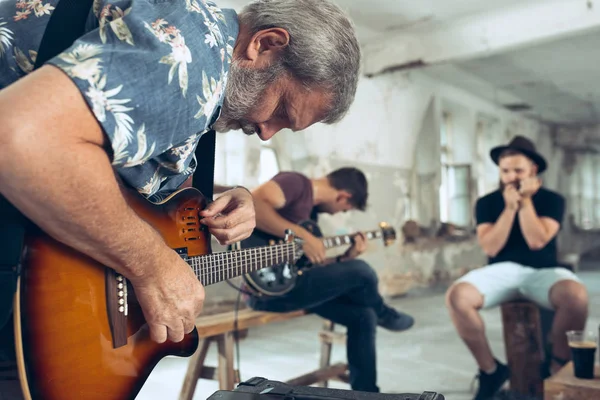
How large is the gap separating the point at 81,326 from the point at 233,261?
25.6 inches

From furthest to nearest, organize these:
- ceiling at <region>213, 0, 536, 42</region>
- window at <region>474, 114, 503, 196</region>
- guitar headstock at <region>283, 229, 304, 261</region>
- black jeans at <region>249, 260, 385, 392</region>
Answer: window at <region>474, 114, 503, 196</region>
ceiling at <region>213, 0, 536, 42</region>
black jeans at <region>249, 260, 385, 392</region>
guitar headstock at <region>283, 229, 304, 261</region>

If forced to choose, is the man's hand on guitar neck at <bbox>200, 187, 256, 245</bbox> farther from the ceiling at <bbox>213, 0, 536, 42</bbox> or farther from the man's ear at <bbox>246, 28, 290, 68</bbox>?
the ceiling at <bbox>213, 0, 536, 42</bbox>

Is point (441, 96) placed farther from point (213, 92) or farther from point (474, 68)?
point (213, 92)

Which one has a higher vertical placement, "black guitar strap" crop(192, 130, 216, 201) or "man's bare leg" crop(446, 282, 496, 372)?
"black guitar strap" crop(192, 130, 216, 201)

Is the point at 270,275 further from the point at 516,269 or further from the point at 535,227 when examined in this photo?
the point at 535,227

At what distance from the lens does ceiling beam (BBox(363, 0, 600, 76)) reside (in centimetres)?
436

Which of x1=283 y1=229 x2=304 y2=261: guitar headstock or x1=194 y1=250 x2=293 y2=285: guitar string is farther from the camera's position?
x1=283 y1=229 x2=304 y2=261: guitar headstock

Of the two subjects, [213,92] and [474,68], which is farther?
[474,68]

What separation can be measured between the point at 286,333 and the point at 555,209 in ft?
7.48

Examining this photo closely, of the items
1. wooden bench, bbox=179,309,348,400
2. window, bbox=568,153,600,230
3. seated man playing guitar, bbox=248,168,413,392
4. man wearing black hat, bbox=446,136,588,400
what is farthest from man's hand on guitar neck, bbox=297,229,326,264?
window, bbox=568,153,600,230

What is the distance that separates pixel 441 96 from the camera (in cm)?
705

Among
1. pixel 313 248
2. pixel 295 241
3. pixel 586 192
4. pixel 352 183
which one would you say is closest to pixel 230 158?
pixel 352 183

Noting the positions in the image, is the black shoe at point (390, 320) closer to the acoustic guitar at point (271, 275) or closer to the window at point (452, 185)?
the acoustic guitar at point (271, 275)

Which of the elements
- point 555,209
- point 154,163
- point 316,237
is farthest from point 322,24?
point 555,209
